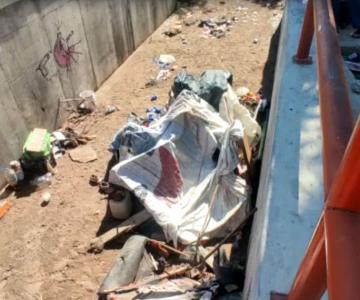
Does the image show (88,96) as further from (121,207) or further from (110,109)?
(121,207)

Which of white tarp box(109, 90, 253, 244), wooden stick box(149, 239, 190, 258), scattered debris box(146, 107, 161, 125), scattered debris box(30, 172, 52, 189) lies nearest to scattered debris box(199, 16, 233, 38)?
scattered debris box(146, 107, 161, 125)

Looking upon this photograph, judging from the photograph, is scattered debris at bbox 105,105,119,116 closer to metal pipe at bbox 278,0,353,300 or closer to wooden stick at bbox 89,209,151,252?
wooden stick at bbox 89,209,151,252

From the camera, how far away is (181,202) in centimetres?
379

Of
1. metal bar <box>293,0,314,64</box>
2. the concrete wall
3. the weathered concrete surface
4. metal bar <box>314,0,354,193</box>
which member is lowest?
the concrete wall

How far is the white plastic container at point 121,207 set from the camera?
3.87m

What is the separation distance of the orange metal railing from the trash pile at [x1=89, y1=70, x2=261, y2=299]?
196 cm

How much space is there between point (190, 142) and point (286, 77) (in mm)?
1572

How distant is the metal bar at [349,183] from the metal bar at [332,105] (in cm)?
21

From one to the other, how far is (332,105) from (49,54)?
4832 millimetres

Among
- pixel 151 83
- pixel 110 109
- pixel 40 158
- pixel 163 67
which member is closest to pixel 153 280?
pixel 40 158

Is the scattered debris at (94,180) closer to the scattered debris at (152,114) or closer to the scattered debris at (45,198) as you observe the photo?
the scattered debris at (45,198)

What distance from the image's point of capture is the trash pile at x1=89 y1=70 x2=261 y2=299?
3.16 metres

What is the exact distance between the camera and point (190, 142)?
419cm

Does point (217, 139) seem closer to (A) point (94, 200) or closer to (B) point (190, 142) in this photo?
(B) point (190, 142)
